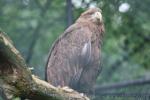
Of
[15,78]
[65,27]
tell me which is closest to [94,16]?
[15,78]

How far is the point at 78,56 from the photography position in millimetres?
7965

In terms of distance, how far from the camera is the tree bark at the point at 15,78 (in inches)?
203

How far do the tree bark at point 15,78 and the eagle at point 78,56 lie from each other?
2.29 metres

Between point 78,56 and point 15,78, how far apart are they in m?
2.75

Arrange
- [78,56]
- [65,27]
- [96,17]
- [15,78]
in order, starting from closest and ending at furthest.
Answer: [15,78]
[78,56]
[96,17]
[65,27]

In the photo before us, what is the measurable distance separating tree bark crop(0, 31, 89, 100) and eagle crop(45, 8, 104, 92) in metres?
2.29

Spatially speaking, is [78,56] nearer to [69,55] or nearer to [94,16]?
[69,55]

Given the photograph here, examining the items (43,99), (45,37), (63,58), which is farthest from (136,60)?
(43,99)

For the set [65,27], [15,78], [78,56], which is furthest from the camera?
[65,27]

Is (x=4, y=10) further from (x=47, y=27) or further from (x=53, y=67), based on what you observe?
(x=53, y=67)

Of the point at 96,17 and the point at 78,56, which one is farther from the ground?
the point at 96,17

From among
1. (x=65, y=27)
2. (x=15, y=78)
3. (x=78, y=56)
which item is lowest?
(x=15, y=78)

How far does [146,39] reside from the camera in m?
13.9

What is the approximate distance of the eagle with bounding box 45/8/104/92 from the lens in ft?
25.5
